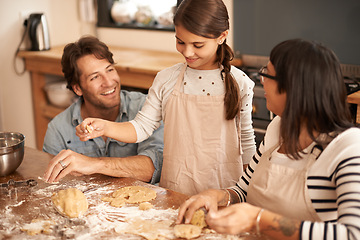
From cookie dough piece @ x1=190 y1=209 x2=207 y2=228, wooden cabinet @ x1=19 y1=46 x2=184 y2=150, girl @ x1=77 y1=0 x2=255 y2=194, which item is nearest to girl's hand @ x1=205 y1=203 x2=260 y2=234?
cookie dough piece @ x1=190 y1=209 x2=207 y2=228

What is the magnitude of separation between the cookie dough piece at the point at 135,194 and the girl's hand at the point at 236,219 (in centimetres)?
39

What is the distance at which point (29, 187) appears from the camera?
1.72 metres

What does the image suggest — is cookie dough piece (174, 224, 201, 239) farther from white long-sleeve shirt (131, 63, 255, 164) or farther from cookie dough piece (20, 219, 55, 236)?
white long-sleeve shirt (131, 63, 255, 164)

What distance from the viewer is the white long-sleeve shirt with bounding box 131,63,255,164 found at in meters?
1.83

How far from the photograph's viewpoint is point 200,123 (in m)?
1.86

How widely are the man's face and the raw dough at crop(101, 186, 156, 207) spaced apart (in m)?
0.66

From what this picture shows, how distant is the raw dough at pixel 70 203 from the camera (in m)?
1.47

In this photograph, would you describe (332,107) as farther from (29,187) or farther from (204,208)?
(29,187)

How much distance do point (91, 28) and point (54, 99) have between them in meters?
0.81

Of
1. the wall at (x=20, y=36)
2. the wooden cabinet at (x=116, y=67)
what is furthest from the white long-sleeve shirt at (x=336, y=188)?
the wall at (x=20, y=36)

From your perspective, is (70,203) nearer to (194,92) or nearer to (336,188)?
(194,92)

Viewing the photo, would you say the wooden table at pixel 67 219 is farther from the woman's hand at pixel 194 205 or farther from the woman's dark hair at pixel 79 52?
the woman's dark hair at pixel 79 52

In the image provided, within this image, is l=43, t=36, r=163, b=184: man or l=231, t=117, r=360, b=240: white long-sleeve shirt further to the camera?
l=43, t=36, r=163, b=184: man

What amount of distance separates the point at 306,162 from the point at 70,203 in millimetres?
783
